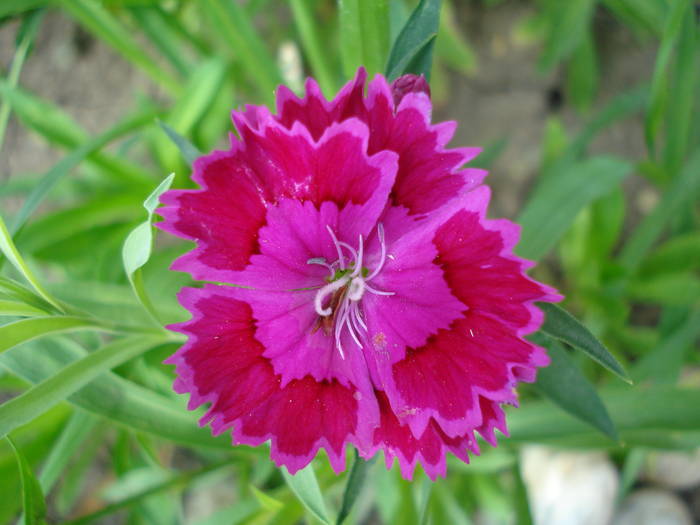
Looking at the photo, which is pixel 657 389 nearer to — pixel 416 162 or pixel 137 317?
pixel 416 162

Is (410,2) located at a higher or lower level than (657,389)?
higher

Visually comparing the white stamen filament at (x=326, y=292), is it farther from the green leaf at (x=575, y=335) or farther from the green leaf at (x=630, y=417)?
the green leaf at (x=630, y=417)

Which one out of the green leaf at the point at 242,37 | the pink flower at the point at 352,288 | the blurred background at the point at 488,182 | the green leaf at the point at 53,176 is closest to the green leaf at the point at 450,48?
the blurred background at the point at 488,182

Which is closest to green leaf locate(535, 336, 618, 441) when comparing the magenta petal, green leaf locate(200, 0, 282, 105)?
the magenta petal

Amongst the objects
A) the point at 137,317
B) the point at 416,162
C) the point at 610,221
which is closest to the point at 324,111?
the point at 416,162

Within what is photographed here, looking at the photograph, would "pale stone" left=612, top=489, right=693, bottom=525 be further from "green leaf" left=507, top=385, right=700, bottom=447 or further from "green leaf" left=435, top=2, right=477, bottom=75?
"green leaf" left=435, top=2, right=477, bottom=75

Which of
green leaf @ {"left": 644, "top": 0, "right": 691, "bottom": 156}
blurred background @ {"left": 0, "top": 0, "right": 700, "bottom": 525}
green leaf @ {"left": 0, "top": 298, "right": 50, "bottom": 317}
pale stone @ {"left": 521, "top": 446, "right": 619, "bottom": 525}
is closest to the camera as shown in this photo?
green leaf @ {"left": 0, "top": 298, "right": 50, "bottom": 317}
